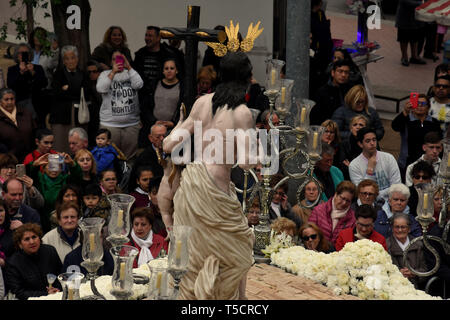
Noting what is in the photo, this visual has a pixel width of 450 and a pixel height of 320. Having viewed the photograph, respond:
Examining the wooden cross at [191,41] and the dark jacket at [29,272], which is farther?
the dark jacket at [29,272]

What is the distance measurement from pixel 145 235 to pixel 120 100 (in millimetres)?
3235

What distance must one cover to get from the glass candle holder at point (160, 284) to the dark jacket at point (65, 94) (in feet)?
18.5

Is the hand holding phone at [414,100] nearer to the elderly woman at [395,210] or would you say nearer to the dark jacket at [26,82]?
the elderly woman at [395,210]

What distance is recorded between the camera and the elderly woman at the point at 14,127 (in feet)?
40.0

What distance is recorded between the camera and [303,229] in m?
9.94

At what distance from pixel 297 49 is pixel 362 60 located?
4.94 meters

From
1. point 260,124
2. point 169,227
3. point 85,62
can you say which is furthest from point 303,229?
point 85,62

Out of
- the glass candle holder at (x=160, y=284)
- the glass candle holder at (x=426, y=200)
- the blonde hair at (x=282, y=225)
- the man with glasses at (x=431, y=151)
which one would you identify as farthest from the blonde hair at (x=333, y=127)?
the glass candle holder at (x=160, y=284)

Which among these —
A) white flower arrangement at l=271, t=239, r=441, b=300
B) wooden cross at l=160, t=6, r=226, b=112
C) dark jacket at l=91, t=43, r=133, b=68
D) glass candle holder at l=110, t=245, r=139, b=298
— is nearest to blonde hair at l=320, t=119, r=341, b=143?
white flower arrangement at l=271, t=239, r=441, b=300

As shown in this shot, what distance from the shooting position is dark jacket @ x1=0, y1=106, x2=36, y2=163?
12.2 m

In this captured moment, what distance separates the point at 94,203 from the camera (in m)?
10.5

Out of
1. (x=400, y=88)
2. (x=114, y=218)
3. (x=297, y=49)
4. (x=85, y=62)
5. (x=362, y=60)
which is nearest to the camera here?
(x=114, y=218)

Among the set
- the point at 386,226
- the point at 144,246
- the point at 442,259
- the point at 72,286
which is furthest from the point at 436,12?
the point at 72,286

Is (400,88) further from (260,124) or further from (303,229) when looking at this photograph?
(303,229)
